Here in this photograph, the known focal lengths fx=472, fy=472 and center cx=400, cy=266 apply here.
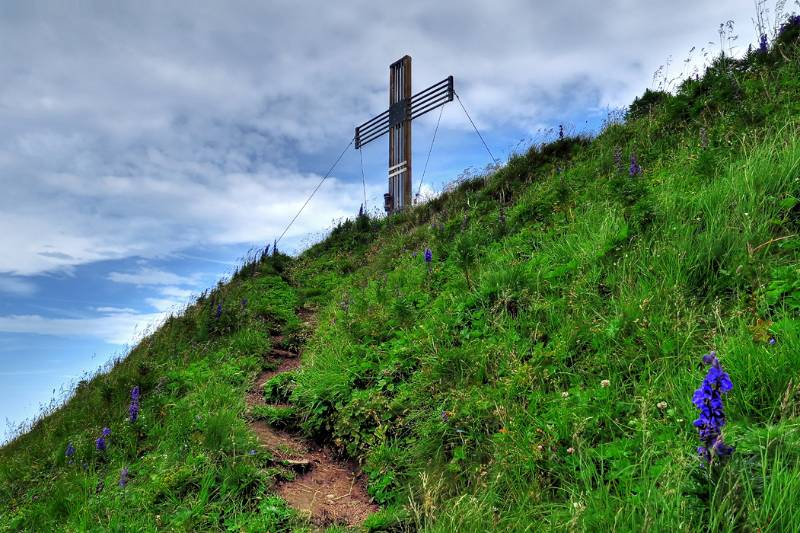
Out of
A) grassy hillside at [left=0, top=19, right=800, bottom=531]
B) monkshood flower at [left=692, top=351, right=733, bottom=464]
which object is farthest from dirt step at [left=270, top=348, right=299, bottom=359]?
monkshood flower at [left=692, top=351, right=733, bottom=464]

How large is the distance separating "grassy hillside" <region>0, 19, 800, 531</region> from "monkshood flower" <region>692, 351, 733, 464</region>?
0.10 metres

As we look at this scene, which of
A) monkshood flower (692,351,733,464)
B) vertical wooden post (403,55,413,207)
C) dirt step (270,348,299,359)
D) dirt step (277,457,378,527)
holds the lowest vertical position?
dirt step (277,457,378,527)

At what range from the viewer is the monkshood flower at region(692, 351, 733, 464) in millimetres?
1743

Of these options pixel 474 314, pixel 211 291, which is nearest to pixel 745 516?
pixel 474 314

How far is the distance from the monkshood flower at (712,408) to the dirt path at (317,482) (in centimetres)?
266

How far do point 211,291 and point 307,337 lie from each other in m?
5.67

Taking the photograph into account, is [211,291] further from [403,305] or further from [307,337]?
[403,305]

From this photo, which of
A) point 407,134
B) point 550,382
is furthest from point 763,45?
point 407,134

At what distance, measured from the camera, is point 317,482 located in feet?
14.1

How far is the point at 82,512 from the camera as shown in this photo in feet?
13.0

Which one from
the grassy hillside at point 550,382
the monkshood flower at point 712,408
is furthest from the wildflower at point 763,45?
the monkshood flower at point 712,408

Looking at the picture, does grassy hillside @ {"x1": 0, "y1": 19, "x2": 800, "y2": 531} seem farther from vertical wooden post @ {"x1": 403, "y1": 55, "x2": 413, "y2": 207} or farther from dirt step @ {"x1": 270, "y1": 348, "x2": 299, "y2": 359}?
vertical wooden post @ {"x1": 403, "y1": 55, "x2": 413, "y2": 207}

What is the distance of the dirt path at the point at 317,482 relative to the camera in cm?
375

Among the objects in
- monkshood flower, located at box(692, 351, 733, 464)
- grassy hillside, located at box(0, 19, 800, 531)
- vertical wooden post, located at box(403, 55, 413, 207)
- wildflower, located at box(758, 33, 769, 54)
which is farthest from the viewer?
vertical wooden post, located at box(403, 55, 413, 207)
